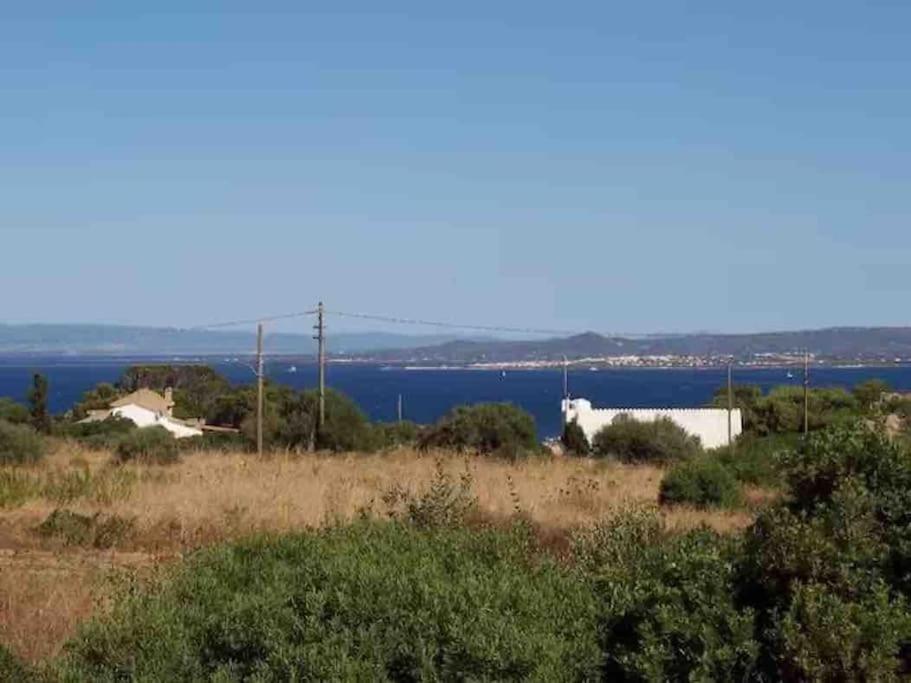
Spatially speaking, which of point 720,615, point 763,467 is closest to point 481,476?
point 763,467

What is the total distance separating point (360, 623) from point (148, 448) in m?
19.9

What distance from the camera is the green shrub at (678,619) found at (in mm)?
5758

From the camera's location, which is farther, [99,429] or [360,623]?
[99,429]

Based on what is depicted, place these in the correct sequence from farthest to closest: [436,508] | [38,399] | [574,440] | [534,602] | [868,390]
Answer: [868,390]
[574,440]
[38,399]
[436,508]
[534,602]

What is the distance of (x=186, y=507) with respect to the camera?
47.4 ft

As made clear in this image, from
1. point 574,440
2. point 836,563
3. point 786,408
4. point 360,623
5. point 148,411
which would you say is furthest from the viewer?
point 148,411

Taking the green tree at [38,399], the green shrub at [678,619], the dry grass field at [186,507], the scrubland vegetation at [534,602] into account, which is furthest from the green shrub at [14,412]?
→ the green shrub at [678,619]

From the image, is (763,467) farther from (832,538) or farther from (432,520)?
(832,538)

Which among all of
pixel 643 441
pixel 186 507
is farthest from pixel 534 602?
pixel 643 441

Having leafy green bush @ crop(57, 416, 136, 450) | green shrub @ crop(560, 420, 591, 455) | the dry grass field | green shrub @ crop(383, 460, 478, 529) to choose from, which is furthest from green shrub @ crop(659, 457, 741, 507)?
green shrub @ crop(560, 420, 591, 455)

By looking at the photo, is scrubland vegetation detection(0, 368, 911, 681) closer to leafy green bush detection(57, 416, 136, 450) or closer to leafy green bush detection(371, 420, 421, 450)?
leafy green bush detection(371, 420, 421, 450)

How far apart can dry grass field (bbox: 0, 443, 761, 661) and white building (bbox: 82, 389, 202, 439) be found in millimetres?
31255

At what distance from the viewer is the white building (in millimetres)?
55188

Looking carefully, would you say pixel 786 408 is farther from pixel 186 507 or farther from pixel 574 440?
pixel 186 507
